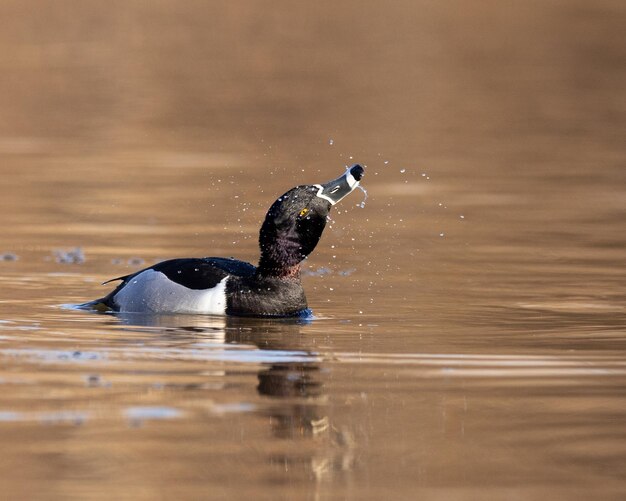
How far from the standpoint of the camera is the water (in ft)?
23.0

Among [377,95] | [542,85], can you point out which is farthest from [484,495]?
[542,85]

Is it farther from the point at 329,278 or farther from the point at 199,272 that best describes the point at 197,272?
the point at 329,278

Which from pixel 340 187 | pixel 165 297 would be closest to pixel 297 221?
pixel 340 187

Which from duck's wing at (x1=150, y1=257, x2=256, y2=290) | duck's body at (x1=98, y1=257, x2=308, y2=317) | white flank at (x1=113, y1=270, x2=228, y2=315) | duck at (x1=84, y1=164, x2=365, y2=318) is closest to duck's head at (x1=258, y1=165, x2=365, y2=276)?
duck at (x1=84, y1=164, x2=365, y2=318)

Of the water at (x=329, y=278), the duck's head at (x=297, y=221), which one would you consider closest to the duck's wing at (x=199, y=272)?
the duck's head at (x=297, y=221)

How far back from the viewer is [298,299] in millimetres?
11320

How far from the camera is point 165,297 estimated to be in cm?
1136

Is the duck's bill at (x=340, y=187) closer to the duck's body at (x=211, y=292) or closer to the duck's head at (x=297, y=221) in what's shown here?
the duck's head at (x=297, y=221)

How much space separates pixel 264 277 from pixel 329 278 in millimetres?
1805

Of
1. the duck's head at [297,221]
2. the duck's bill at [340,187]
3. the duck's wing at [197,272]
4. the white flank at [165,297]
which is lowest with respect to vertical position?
the white flank at [165,297]

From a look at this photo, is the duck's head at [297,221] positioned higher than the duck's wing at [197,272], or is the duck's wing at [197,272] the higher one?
the duck's head at [297,221]

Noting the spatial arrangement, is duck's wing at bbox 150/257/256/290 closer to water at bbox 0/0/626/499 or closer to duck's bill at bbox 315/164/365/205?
water at bbox 0/0/626/499

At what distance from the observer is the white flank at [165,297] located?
11281 millimetres

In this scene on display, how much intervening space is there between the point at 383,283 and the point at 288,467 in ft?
19.5
